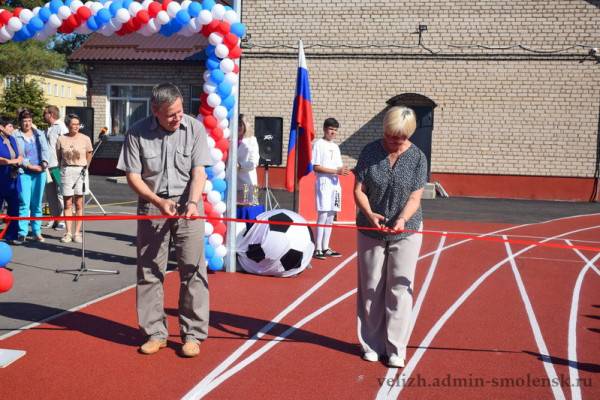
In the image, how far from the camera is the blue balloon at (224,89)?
7.32 metres

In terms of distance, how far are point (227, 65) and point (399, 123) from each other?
347 centimetres

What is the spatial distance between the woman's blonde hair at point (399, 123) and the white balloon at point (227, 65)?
3349 mm

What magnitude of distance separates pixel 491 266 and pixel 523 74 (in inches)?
507

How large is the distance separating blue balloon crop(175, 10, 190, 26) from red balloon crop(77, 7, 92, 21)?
46.8 inches

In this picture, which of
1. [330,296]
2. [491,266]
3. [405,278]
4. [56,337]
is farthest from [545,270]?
[56,337]

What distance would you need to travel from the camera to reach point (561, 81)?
1944cm

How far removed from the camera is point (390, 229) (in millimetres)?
4535

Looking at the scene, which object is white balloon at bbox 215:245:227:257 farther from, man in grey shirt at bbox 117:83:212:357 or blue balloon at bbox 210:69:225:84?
man in grey shirt at bbox 117:83:212:357

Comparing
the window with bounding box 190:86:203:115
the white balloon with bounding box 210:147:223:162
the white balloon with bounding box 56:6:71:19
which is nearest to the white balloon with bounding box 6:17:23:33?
the white balloon with bounding box 56:6:71:19

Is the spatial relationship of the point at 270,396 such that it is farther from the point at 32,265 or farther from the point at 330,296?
the point at 32,265

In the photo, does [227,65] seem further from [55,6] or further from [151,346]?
[151,346]

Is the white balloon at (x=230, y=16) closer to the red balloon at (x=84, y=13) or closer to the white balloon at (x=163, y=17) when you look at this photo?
the white balloon at (x=163, y=17)

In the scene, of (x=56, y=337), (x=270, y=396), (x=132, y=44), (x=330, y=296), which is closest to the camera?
(x=270, y=396)

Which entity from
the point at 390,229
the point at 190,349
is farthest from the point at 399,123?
the point at 190,349
